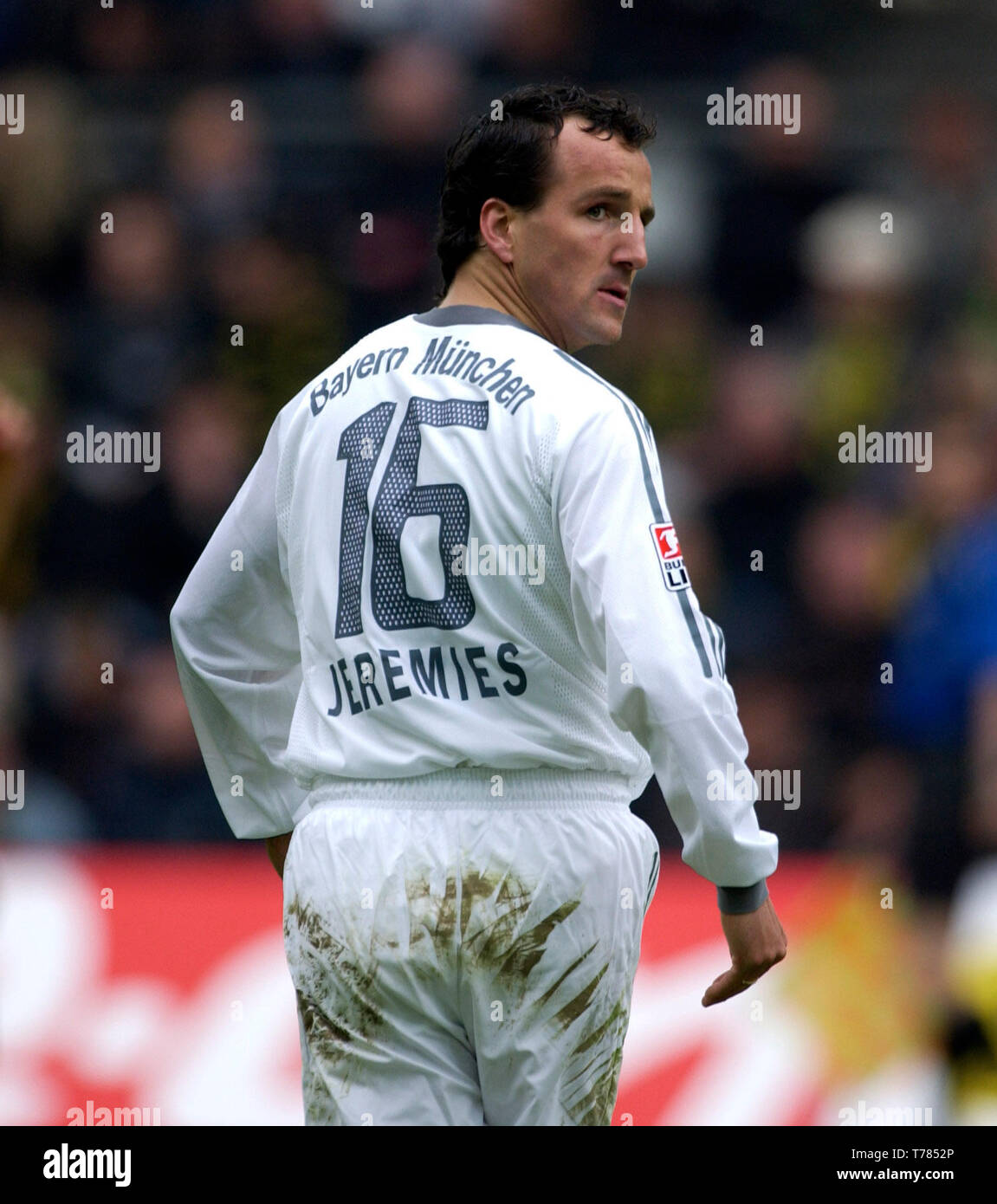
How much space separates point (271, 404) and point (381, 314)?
0.62 metres

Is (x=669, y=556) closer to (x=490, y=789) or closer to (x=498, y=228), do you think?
(x=490, y=789)

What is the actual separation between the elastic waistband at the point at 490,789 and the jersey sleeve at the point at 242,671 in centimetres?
42

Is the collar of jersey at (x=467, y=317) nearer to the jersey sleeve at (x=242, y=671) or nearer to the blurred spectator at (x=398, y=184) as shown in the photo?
the jersey sleeve at (x=242, y=671)

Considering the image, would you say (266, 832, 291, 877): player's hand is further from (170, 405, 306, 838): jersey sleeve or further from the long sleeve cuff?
the long sleeve cuff

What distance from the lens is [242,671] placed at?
3.06 meters

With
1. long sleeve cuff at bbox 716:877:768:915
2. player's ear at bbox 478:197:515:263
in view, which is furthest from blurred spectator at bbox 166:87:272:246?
long sleeve cuff at bbox 716:877:768:915

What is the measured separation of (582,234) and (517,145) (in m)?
0.18

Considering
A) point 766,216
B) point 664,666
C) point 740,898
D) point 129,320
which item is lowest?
point 740,898

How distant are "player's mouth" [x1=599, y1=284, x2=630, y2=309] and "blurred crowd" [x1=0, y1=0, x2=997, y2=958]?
2586 mm

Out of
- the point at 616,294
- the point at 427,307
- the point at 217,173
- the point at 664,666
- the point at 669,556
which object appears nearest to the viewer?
the point at 664,666

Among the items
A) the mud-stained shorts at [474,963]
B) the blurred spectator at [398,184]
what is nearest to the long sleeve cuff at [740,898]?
the mud-stained shorts at [474,963]

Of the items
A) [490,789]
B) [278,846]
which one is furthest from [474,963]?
[278,846]

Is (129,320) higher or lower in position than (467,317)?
lower

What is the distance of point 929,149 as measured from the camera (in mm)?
7500
